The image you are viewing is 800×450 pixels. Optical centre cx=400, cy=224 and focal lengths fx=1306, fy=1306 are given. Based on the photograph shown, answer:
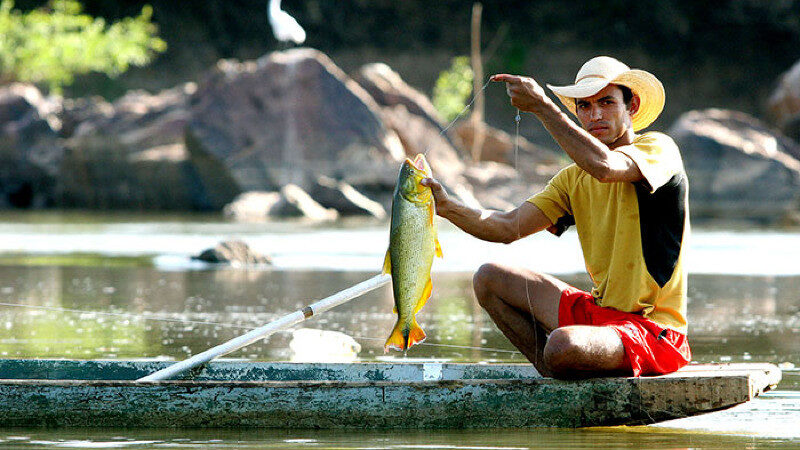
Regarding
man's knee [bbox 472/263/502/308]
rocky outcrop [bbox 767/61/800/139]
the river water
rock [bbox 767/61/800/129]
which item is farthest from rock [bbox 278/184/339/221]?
man's knee [bbox 472/263/502/308]

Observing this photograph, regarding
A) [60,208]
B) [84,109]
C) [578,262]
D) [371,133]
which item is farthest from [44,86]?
[578,262]

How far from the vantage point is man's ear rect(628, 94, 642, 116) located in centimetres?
542

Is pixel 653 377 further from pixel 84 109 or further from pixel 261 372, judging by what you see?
pixel 84 109

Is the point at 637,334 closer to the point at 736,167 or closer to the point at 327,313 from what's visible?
the point at 327,313

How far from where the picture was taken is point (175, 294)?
10914 mm

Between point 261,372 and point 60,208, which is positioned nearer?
point 261,372

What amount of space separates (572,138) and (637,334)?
2.76 feet

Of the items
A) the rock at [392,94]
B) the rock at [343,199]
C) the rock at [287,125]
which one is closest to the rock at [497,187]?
the rock at [287,125]

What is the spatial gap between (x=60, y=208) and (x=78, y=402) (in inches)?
963

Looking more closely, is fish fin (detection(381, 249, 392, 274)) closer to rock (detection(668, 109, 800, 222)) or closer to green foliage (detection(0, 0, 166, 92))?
rock (detection(668, 109, 800, 222))

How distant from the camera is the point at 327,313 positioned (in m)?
A: 9.84

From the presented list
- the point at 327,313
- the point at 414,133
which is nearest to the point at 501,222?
the point at 327,313

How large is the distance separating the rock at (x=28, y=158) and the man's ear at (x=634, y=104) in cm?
2561

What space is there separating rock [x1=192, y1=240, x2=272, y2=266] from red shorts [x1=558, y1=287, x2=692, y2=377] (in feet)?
28.3
